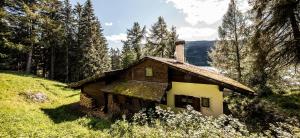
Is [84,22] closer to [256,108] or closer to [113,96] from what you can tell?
[113,96]

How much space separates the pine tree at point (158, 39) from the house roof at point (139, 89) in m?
22.4

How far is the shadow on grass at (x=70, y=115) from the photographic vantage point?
1645cm

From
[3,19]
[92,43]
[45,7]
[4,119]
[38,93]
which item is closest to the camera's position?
[4,119]

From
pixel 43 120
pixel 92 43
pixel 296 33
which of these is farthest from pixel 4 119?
pixel 92 43

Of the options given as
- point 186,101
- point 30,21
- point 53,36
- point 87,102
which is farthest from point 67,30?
point 186,101

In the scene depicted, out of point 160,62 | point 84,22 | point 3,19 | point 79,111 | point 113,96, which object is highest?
point 84,22

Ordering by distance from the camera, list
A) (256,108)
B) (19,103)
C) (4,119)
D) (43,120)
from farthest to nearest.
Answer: (19,103) → (256,108) → (43,120) → (4,119)

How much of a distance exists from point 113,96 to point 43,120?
6284mm

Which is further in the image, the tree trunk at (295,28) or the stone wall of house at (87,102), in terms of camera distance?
the stone wall of house at (87,102)

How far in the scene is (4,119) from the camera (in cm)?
1541

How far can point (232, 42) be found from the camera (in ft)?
96.2

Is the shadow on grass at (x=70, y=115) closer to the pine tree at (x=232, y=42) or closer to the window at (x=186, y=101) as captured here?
the window at (x=186, y=101)

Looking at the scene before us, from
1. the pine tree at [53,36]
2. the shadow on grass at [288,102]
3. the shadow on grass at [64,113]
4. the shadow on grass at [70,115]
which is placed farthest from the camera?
the pine tree at [53,36]

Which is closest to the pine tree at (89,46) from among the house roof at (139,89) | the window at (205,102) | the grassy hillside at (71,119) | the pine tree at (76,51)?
the pine tree at (76,51)
